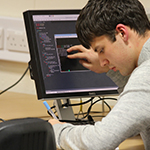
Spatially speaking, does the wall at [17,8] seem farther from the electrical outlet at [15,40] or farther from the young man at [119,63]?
the young man at [119,63]

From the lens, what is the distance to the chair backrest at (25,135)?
295mm

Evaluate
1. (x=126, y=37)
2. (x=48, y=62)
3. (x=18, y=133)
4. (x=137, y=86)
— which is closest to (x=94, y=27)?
(x=126, y=37)

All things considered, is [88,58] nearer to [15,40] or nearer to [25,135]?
[15,40]

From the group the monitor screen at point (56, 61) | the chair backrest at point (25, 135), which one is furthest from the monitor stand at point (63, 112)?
the chair backrest at point (25, 135)

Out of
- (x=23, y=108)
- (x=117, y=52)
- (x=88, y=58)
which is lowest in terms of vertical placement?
(x=23, y=108)

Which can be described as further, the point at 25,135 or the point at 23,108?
the point at 23,108

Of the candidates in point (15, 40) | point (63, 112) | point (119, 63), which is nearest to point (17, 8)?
point (15, 40)

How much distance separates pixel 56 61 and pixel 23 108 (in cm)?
33

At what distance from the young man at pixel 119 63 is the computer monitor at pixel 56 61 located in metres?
0.26

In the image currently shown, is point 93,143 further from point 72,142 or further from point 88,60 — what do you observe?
point 88,60

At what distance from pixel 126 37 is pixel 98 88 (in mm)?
430

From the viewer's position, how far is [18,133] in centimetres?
30

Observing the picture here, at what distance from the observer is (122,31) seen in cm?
73

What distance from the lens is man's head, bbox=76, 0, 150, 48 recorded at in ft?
2.38
